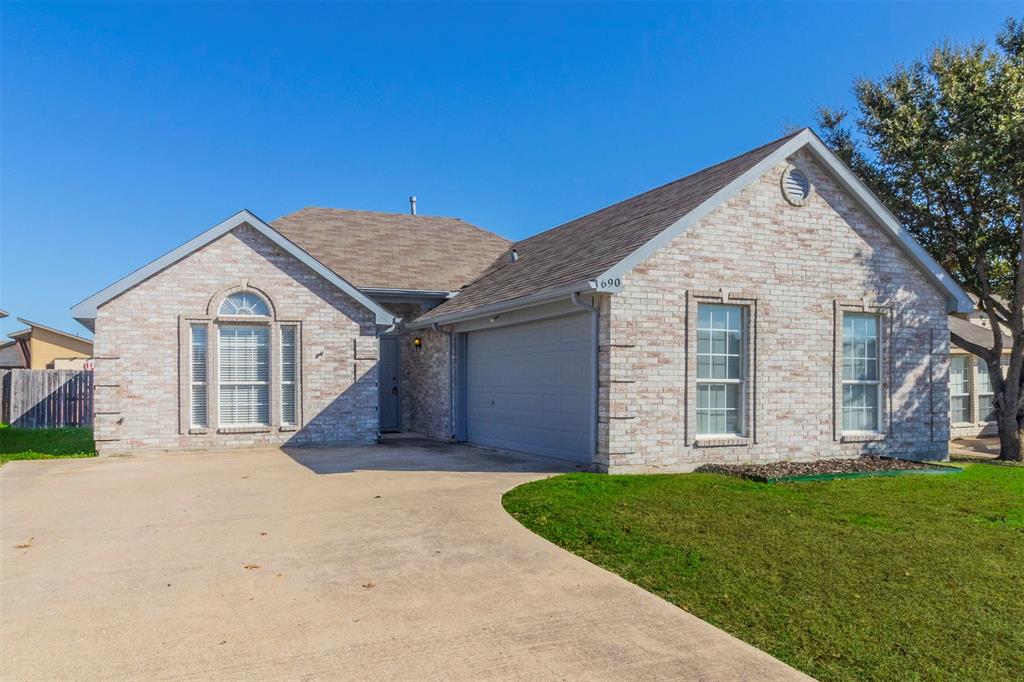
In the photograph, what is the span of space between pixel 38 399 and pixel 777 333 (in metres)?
20.8

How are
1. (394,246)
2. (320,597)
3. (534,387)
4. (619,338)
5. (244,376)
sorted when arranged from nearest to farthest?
1. (320,597)
2. (619,338)
3. (534,387)
4. (244,376)
5. (394,246)

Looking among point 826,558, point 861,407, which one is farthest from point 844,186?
point 826,558

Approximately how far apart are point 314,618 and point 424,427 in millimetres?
13044

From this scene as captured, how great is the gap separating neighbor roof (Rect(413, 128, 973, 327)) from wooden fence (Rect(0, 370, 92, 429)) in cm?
1260

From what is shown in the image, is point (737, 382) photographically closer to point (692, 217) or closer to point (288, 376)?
point (692, 217)

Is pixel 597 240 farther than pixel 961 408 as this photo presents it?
No

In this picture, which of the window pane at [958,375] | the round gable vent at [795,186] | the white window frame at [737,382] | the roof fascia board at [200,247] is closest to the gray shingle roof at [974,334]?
the window pane at [958,375]

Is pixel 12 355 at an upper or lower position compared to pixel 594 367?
lower

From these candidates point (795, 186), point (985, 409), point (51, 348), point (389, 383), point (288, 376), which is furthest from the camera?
point (51, 348)

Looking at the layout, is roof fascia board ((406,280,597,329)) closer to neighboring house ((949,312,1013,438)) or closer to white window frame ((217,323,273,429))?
white window frame ((217,323,273,429))

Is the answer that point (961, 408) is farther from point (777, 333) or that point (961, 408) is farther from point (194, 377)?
point (194, 377)

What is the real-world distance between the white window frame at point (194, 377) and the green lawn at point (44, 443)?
6.48 feet

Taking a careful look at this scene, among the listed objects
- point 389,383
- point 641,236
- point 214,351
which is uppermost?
point 641,236

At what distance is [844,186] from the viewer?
12.7m
